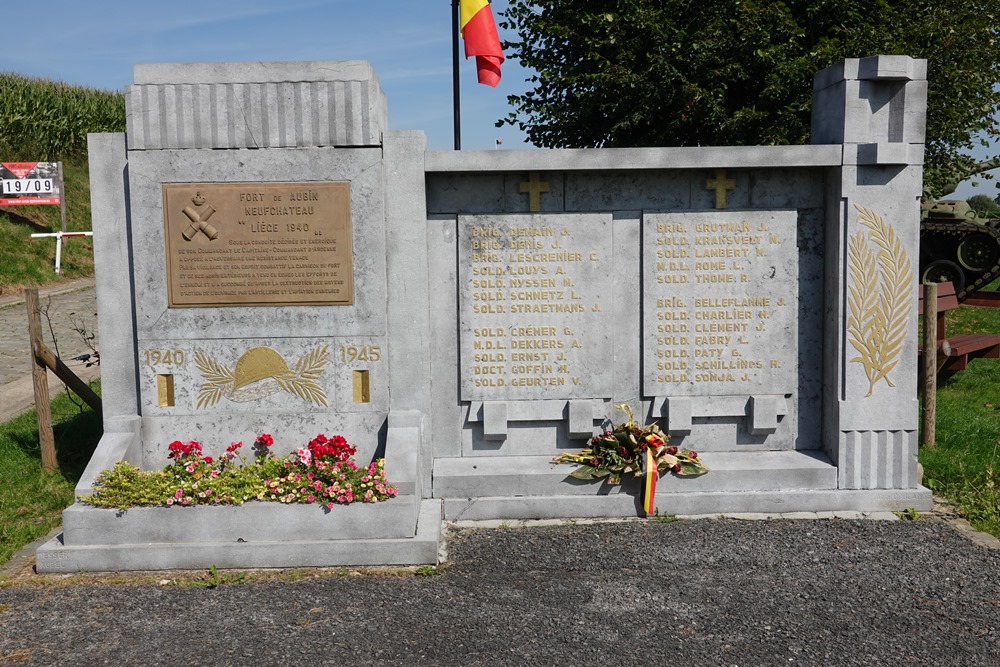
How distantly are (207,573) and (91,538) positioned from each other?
0.93 meters

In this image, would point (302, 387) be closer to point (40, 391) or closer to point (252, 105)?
point (252, 105)

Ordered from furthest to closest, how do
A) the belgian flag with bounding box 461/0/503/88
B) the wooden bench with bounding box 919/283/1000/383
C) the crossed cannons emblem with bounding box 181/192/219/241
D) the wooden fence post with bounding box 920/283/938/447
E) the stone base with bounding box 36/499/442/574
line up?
the wooden bench with bounding box 919/283/1000/383
the belgian flag with bounding box 461/0/503/88
the wooden fence post with bounding box 920/283/938/447
the crossed cannons emblem with bounding box 181/192/219/241
the stone base with bounding box 36/499/442/574

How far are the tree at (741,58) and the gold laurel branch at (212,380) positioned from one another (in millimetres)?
10131

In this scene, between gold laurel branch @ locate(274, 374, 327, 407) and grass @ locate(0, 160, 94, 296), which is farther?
grass @ locate(0, 160, 94, 296)

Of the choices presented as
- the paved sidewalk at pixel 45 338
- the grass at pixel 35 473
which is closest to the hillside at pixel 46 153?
the paved sidewalk at pixel 45 338

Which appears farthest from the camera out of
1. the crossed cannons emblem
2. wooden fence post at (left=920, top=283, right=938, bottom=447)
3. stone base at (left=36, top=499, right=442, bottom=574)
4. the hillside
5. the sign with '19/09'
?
the sign with '19/09'

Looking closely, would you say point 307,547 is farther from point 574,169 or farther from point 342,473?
point 574,169

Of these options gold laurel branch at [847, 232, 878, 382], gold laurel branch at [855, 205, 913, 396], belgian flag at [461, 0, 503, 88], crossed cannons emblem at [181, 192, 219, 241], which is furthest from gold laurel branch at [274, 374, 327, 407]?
belgian flag at [461, 0, 503, 88]

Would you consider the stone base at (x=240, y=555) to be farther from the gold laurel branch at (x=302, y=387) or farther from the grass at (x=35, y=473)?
the gold laurel branch at (x=302, y=387)

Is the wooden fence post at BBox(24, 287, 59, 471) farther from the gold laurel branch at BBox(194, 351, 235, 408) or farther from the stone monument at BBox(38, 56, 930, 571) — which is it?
the gold laurel branch at BBox(194, 351, 235, 408)

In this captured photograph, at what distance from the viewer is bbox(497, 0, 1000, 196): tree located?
591 inches

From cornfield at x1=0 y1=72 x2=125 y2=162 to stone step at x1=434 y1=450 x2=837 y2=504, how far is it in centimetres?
2776

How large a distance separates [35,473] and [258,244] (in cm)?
376

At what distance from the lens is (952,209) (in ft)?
79.7
